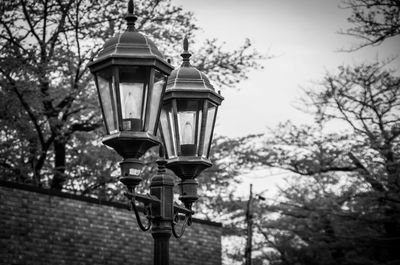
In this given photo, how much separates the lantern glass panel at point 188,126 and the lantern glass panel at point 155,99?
0.52m

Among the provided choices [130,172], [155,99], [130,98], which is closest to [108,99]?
[130,98]

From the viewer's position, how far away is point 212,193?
21.6m

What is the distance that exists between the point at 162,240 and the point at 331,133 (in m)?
16.3

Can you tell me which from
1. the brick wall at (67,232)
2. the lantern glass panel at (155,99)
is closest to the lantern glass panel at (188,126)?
the lantern glass panel at (155,99)

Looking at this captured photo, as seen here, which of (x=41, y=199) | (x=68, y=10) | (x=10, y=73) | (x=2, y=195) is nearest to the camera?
(x=2, y=195)

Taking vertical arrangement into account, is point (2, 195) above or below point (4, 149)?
below

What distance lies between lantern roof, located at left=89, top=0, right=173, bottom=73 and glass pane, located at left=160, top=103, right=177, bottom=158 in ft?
1.88

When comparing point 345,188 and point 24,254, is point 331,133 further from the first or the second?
point 24,254

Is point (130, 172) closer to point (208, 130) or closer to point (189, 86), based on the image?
point (208, 130)

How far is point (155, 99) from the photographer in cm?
385

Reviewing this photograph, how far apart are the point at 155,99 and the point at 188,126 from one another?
23.6 inches

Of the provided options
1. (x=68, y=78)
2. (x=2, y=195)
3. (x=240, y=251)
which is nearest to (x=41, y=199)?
(x=2, y=195)

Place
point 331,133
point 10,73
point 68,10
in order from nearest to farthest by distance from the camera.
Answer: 1. point 10,73
2. point 68,10
3. point 331,133

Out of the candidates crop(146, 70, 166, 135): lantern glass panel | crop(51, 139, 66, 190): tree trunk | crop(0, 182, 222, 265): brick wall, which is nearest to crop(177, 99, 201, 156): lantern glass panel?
crop(146, 70, 166, 135): lantern glass panel
